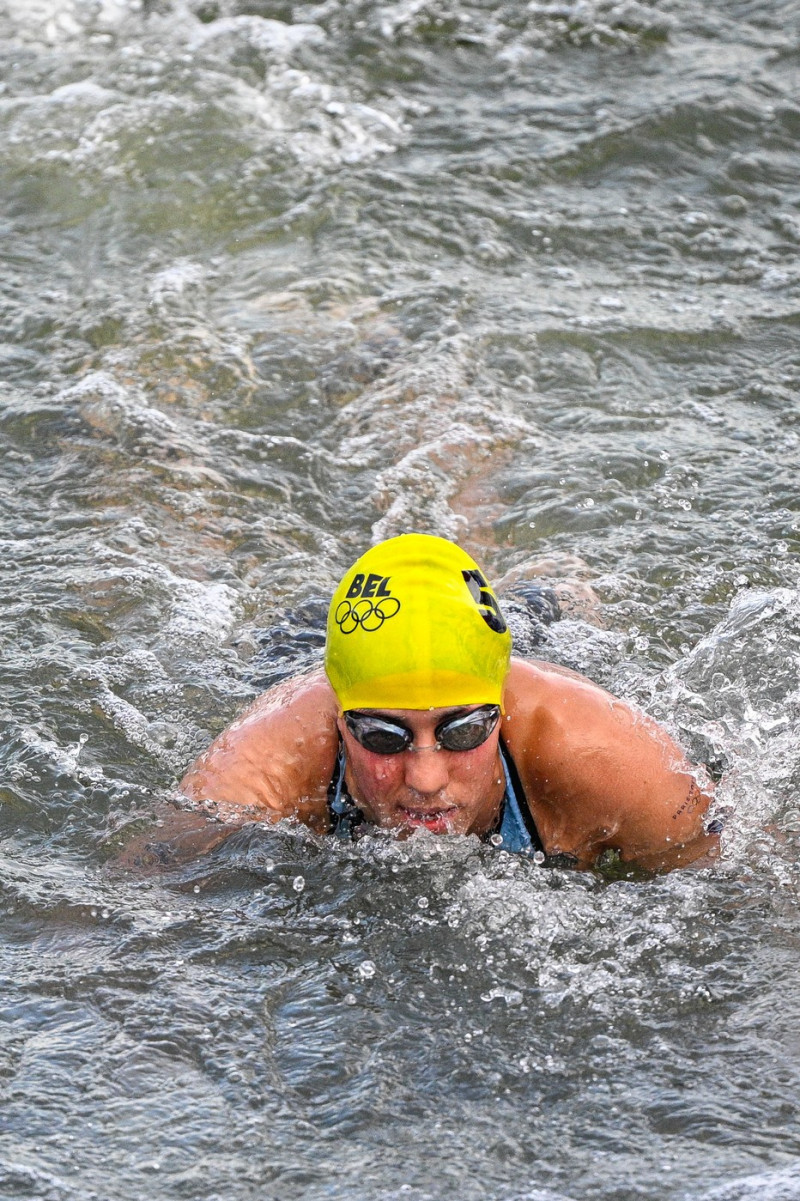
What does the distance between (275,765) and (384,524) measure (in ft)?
7.64

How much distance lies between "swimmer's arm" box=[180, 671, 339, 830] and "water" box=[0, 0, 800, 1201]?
132mm

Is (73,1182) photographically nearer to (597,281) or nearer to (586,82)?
(597,281)

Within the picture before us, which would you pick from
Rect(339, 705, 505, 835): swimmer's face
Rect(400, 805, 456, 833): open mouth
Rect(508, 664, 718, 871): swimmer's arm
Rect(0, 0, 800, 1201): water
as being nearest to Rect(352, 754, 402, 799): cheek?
Rect(339, 705, 505, 835): swimmer's face

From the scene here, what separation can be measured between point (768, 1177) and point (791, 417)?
4.90 metres

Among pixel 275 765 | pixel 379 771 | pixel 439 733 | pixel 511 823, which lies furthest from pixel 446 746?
pixel 275 765

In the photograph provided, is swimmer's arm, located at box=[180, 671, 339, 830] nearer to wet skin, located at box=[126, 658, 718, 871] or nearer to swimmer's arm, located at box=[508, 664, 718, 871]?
wet skin, located at box=[126, 658, 718, 871]

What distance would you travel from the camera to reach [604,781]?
5.18 meters

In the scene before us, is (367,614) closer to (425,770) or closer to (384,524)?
(425,770)

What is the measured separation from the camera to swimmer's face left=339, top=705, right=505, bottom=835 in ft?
15.7

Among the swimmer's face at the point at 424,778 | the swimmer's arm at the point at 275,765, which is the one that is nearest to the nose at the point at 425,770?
the swimmer's face at the point at 424,778

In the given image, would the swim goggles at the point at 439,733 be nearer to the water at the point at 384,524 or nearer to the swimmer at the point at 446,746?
the swimmer at the point at 446,746

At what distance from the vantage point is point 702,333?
340 inches

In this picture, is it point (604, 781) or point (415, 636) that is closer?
point (415, 636)

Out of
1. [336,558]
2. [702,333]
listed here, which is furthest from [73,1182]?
[702,333]
